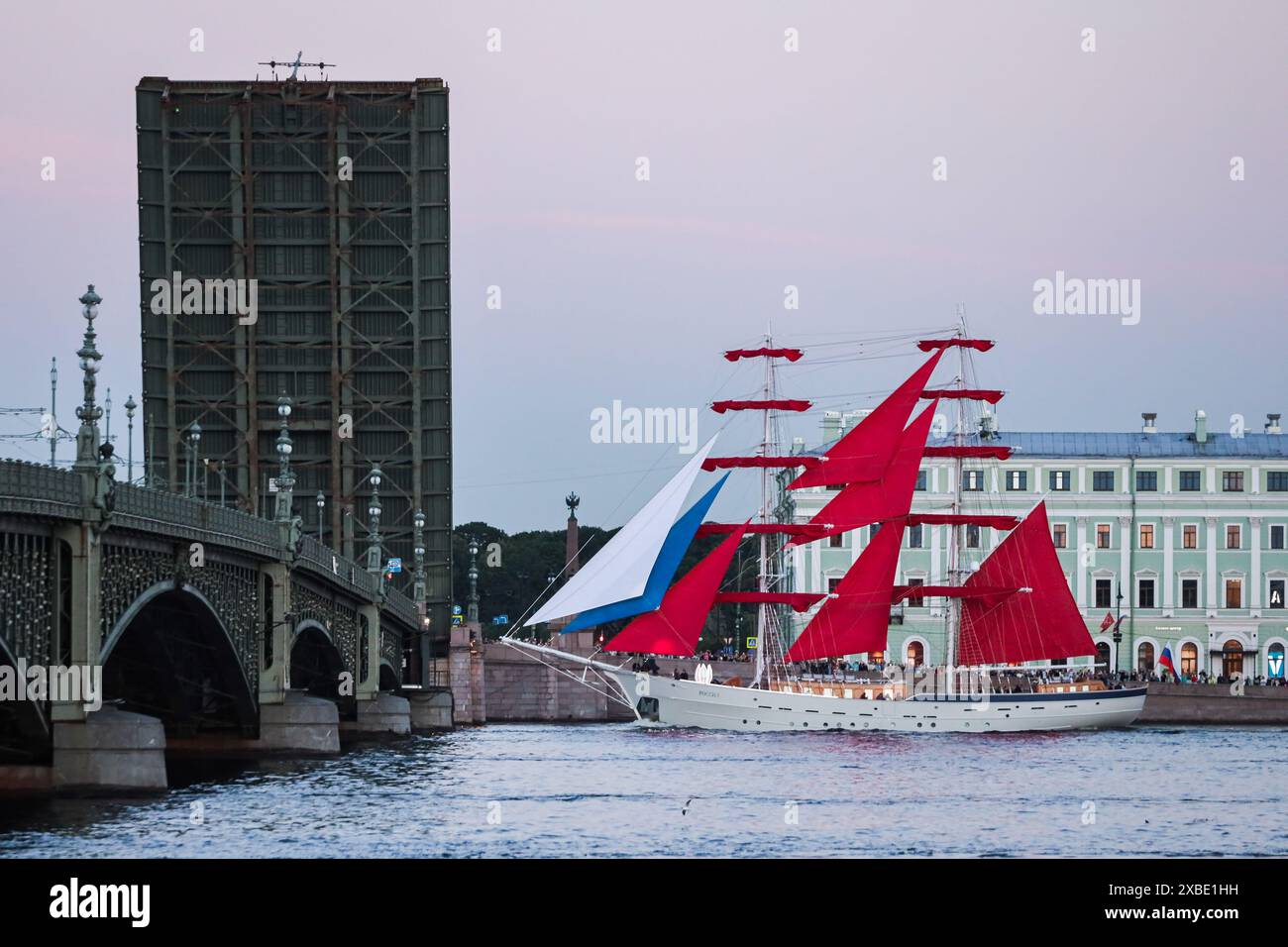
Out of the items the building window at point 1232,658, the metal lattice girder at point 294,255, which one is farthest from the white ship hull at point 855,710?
the building window at point 1232,658

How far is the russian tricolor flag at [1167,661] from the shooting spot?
9168 centimetres

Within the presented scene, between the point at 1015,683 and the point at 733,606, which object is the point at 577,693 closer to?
the point at 1015,683

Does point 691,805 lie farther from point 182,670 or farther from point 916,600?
point 916,600

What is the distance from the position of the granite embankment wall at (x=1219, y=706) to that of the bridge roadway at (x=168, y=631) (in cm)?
2856

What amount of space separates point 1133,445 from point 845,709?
2964 centimetres

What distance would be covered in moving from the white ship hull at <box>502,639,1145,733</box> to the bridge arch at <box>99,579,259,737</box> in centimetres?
2747

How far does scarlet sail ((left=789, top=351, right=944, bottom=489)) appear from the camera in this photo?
258ft

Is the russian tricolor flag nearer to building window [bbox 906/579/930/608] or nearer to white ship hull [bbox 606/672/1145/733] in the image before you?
building window [bbox 906/579/930/608]

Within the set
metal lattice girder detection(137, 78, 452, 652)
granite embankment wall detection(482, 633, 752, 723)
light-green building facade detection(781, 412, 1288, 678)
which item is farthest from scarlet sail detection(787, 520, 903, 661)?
light-green building facade detection(781, 412, 1288, 678)

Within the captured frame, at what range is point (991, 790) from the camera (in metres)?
45.9

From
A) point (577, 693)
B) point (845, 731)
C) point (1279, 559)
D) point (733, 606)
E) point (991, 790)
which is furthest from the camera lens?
point (733, 606)
